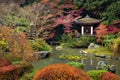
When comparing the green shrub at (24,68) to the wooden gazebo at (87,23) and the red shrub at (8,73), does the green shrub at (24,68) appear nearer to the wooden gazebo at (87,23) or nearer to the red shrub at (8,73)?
the red shrub at (8,73)

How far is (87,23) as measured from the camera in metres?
29.2

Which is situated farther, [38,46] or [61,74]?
[38,46]

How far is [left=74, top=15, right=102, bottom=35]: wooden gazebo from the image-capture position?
29.1 meters

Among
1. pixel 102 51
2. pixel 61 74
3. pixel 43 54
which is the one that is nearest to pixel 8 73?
pixel 61 74

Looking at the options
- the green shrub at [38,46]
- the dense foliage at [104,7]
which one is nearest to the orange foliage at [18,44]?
the green shrub at [38,46]

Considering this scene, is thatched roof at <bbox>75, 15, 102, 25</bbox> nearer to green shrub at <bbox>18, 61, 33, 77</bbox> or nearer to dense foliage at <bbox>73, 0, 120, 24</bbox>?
dense foliage at <bbox>73, 0, 120, 24</bbox>

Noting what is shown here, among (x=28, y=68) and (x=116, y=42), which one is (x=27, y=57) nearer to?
(x=28, y=68)

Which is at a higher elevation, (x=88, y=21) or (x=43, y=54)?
(x=88, y=21)

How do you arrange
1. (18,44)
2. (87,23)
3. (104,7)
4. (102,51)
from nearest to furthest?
1. (18,44)
2. (102,51)
3. (87,23)
4. (104,7)

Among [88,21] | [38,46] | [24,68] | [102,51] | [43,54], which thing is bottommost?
[102,51]

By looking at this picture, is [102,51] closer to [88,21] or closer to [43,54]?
[43,54]

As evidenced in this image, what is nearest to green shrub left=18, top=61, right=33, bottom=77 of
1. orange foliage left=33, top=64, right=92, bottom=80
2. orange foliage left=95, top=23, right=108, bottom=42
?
orange foliage left=33, top=64, right=92, bottom=80

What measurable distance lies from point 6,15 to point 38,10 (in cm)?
334

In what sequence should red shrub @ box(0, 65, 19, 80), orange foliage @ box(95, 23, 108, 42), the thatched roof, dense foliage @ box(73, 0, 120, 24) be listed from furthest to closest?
the thatched roof, dense foliage @ box(73, 0, 120, 24), orange foliage @ box(95, 23, 108, 42), red shrub @ box(0, 65, 19, 80)
